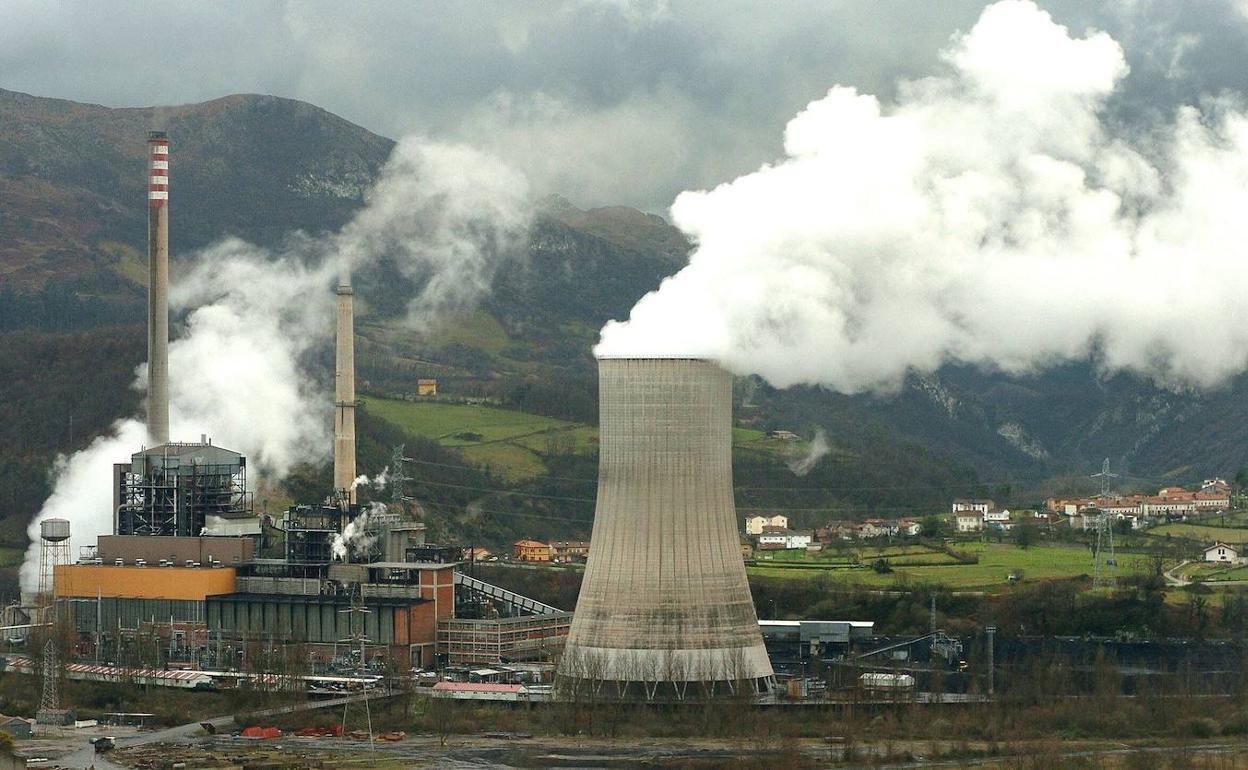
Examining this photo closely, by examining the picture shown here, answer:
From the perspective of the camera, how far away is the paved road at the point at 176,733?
156 feet

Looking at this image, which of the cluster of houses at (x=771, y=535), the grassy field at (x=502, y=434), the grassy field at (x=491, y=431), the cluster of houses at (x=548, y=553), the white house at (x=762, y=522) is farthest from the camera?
the grassy field at (x=502, y=434)

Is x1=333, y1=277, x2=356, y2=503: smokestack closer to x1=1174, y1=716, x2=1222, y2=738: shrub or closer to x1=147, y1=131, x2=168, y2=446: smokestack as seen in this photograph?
x1=147, y1=131, x2=168, y2=446: smokestack

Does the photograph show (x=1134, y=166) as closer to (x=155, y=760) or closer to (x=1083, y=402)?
(x=1083, y=402)

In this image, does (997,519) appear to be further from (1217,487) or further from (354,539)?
(354,539)

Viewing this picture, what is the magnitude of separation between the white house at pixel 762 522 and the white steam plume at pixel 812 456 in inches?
330

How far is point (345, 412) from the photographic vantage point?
241ft

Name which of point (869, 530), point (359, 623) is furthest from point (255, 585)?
point (869, 530)

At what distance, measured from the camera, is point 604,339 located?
177 ft

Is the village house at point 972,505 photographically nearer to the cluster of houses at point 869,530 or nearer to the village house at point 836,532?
the cluster of houses at point 869,530

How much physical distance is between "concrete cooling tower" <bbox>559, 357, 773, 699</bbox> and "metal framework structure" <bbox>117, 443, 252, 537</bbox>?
69.3 feet

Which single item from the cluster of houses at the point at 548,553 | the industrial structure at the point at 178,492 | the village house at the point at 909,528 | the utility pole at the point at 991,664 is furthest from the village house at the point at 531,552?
the utility pole at the point at 991,664

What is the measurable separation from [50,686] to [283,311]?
198 feet

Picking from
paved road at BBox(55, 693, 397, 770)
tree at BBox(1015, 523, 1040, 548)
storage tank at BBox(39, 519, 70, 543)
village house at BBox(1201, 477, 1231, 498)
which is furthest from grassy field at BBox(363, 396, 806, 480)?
paved road at BBox(55, 693, 397, 770)

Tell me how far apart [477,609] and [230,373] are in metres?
21.6
